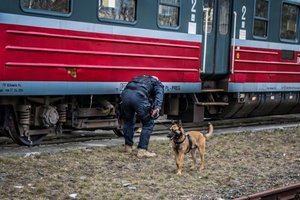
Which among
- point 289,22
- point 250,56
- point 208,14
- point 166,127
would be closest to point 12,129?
point 166,127

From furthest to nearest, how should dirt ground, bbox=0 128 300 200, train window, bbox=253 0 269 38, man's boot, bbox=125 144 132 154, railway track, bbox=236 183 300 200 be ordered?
train window, bbox=253 0 269 38
man's boot, bbox=125 144 132 154
dirt ground, bbox=0 128 300 200
railway track, bbox=236 183 300 200

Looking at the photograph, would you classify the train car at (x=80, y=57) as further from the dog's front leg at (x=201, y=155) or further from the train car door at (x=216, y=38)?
the dog's front leg at (x=201, y=155)

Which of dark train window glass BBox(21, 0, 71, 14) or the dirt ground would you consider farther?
dark train window glass BBox(21, 0, 71, 14)

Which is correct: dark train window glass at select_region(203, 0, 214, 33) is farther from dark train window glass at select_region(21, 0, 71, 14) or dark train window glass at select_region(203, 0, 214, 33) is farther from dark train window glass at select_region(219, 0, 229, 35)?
dark train window glass at select_region(21, 0, 71, 14)

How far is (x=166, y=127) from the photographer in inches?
513

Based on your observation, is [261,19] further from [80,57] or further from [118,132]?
[80,57]

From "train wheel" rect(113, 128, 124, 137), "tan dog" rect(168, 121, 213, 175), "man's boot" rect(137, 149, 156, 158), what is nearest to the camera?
"tan dog" rect(168, 121, 213, 175)

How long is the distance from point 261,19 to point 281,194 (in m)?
7.41

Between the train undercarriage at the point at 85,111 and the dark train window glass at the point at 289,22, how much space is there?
1745 millimetres

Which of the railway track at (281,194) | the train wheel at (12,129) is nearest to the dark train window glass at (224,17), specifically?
the train wheel at (12,129)

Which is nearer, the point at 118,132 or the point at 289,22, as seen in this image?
the point at 118,132

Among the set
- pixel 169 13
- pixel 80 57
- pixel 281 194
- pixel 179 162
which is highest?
pixel 169 13

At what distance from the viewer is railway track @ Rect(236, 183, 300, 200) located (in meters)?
6.47

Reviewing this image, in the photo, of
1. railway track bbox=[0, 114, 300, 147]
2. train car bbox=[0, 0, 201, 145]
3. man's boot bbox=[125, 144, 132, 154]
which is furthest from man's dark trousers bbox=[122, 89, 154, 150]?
railway track bbox=[0, 114, 300, 147]
